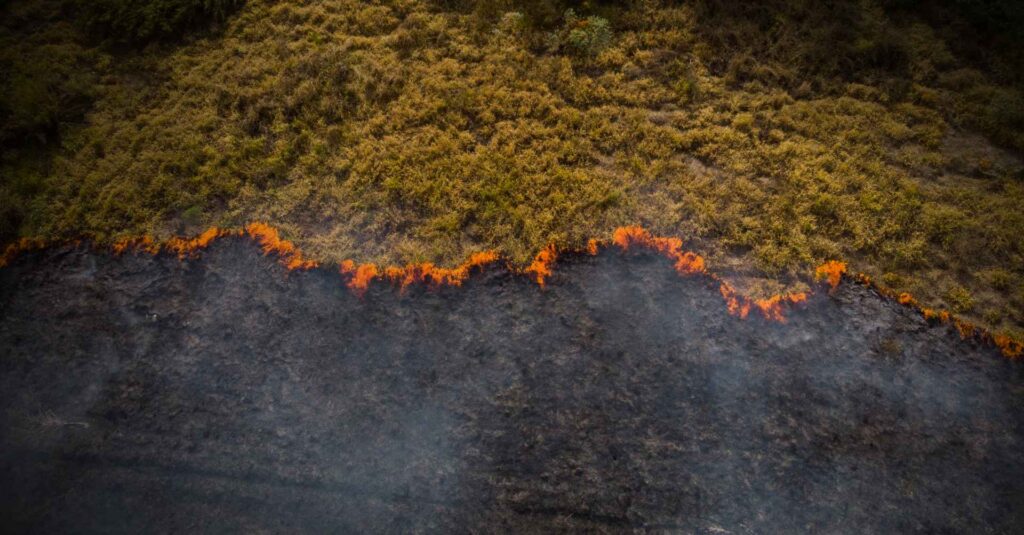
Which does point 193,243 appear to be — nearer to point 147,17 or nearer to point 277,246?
point 277,246

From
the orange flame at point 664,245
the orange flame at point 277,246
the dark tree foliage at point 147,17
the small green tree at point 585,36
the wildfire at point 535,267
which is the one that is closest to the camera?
the wildfire at point 535,267

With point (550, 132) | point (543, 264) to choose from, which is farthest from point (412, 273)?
point (550, 132)

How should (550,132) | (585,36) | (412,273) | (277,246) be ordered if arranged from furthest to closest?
(585,36) → (550,132) → (277,246) → (412,273)

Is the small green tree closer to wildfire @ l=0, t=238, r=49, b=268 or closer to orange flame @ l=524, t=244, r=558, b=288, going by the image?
orange flame @ l=524, t=244, r=558, b=288

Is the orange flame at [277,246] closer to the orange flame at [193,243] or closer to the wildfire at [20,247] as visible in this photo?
the orange flame at [193,243]

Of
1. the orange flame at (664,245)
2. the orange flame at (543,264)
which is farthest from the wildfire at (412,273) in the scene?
the orange flame at (664,245)

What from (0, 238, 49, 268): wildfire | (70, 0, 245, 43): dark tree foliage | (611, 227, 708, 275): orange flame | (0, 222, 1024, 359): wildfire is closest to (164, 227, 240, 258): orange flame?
(0, 222, 1024, 359): wildfire
